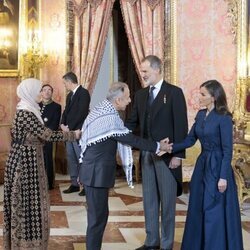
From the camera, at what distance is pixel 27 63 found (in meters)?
8.41

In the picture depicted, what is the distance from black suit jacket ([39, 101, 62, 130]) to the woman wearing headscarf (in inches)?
126

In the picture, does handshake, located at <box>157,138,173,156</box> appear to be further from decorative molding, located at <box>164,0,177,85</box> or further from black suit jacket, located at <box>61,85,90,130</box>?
decorative molding, located at <box>164,0,177,85</box>

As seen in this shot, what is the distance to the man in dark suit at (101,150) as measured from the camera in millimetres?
3520

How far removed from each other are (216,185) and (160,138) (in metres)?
0.58

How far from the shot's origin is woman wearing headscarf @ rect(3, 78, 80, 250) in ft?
12.2

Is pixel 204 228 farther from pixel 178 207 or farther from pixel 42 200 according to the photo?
pixel 178 207

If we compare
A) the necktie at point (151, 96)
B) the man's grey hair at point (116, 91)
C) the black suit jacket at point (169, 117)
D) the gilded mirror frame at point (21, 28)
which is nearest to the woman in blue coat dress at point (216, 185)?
the black suit jacket at point (169, 117)

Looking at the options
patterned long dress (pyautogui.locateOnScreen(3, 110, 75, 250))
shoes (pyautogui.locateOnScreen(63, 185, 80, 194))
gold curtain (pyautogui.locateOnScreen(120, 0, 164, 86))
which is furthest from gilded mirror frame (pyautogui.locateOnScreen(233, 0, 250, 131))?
patterned long dress (pyautogui.locateOnScreen(3, 110, 75, 250))

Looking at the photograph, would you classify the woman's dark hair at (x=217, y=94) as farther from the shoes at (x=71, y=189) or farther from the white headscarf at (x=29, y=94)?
the shoes at (x=71, y=189)

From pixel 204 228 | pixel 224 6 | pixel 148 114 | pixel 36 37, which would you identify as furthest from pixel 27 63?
pixel 204 228

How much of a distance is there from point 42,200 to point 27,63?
4924 mm

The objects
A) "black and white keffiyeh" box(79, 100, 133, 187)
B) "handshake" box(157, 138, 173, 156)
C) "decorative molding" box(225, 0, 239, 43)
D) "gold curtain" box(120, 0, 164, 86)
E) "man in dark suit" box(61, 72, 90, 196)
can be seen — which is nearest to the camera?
"black and white keffiyeh" box(79, 100, 133, 187)

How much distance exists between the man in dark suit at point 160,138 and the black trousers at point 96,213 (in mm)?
621

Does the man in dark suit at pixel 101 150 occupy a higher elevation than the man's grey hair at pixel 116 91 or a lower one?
lower
